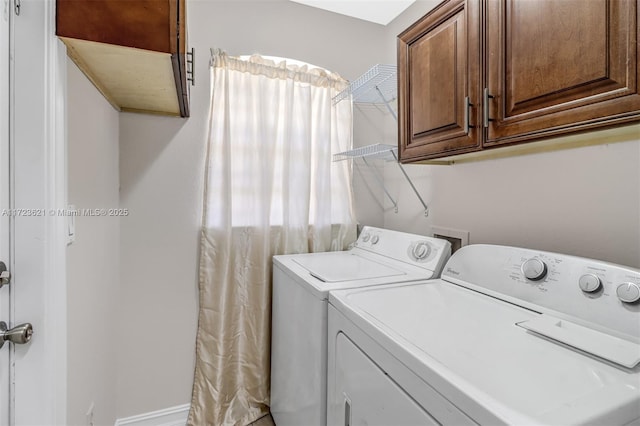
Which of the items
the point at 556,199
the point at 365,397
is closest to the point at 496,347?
the point at 365,397

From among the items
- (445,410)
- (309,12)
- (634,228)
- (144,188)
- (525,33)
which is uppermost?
(309,12)

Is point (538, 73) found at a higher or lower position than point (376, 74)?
lower

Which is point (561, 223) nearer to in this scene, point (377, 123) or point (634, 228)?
point (634, 228)

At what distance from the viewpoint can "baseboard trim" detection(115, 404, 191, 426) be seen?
5.59ft

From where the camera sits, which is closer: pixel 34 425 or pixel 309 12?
pixel 34 425

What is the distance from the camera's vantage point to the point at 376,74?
65.1 inches

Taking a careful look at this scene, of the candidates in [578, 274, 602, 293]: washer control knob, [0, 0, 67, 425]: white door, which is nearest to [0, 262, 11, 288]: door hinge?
[0, 0, 67, 425]: white door

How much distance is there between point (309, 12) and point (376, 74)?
2.73 ft

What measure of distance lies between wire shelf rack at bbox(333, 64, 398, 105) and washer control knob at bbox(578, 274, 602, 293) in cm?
133

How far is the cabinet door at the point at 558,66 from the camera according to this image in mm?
732

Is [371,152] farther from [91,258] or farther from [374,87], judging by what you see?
[91,258]

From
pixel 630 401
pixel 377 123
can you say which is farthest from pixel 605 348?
pixel 377 123

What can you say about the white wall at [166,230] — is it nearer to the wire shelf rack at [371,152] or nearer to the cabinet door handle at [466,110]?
the wire shelf rack at [371,152]

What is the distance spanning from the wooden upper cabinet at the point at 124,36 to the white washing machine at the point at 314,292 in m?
1.00
